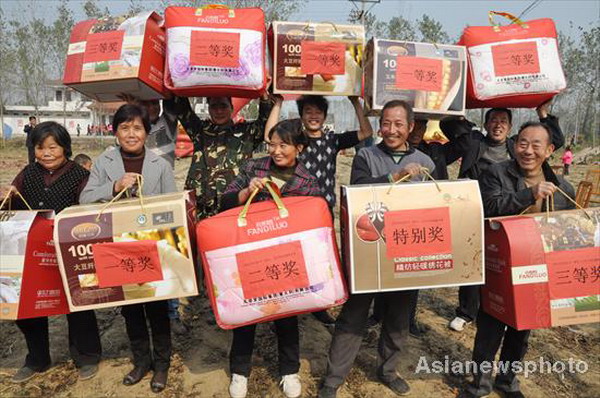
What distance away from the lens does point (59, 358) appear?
301 centimetres

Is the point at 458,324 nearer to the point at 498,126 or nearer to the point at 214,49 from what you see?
the point at 498,126

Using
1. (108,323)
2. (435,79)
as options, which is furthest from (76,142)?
(435,79)

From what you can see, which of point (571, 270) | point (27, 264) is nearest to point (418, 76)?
point (571, 270)

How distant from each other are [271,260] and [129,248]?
751mm

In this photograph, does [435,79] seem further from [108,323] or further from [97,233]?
[108,323]

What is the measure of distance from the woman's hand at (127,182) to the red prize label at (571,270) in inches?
89.5

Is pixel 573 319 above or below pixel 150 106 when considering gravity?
below

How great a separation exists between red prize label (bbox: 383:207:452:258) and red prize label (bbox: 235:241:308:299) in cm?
47

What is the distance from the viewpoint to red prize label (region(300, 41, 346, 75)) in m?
2.70

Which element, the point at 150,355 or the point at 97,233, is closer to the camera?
the point at 97,233

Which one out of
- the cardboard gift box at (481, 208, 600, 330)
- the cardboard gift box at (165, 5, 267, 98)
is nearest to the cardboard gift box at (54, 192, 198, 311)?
the cardboard gift box at (165, 5, 267, 98)

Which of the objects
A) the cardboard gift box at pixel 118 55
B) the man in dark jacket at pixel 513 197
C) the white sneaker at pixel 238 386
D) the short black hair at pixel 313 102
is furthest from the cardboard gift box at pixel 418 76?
the white sneaker at pixel 238 386

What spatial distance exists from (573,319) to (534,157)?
91 cm

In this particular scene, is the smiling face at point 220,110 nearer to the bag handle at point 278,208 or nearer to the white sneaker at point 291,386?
the bag handle at point 278,208
